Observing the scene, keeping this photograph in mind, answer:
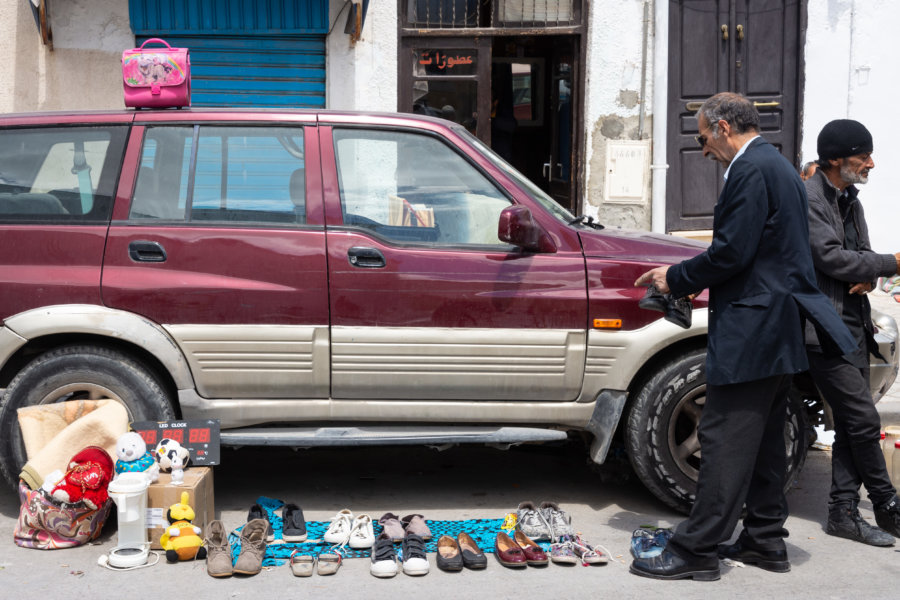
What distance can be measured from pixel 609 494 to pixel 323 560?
5.51 ft

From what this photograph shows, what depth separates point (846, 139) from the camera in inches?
177

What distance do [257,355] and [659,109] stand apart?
673 centimetres

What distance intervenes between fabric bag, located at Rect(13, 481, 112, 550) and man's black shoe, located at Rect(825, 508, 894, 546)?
322 cm

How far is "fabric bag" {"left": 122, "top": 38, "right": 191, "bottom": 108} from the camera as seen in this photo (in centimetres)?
477

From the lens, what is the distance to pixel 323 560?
4172 millimetres

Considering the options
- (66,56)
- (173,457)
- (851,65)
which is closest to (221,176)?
(173,457)

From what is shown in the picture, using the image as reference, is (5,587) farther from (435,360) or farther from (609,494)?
(609,494)

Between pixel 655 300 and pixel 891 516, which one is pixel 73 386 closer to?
pixel 655 300

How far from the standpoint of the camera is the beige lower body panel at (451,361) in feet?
15.1

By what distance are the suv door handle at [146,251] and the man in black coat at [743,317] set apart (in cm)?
216

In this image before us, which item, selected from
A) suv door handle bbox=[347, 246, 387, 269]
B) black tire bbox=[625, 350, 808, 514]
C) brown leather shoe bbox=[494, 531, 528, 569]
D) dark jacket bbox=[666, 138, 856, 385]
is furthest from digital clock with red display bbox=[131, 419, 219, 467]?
dark jacket bbox=[666, 138, 856, 385]

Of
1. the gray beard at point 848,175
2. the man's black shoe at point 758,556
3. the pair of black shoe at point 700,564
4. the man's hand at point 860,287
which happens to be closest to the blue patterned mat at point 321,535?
the pair of black shoe at point 700,564

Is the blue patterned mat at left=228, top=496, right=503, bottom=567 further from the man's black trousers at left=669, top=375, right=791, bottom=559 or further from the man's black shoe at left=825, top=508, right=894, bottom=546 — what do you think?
the man's black shoe at left=825, top=508, right=894, bottom=546

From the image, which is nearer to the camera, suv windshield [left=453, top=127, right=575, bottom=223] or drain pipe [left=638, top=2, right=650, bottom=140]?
suv windshield [left=453, top=127, right=575, bottom=223]
